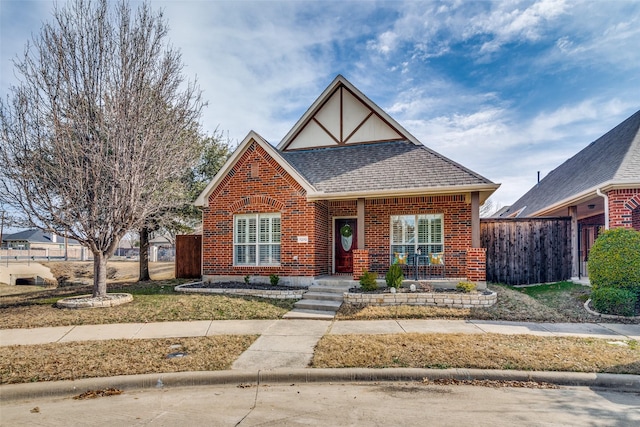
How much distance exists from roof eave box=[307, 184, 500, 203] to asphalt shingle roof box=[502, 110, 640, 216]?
3279mm

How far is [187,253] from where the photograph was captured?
15.5m

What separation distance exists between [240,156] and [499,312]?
9.26m

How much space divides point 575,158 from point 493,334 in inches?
600

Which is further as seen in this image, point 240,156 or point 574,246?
point 574,246

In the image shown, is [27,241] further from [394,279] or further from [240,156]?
[394,279]

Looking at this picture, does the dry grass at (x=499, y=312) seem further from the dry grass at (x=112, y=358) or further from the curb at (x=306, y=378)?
the curb at (x=306, y=378)

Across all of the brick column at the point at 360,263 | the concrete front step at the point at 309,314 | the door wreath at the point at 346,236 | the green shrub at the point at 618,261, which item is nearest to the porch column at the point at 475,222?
the green shrub at the point at 618,261

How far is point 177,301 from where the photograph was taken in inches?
388

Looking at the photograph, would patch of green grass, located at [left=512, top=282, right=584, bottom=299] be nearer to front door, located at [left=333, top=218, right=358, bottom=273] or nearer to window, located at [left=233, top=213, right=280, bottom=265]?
front door, located at [left=333, top=218, right=358, bottom=273]

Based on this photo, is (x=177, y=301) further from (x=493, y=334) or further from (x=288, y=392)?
(x=493, y=334)

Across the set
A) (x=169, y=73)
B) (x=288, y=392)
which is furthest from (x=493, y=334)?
(x=169, y=73)

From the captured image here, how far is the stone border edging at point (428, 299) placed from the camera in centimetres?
934

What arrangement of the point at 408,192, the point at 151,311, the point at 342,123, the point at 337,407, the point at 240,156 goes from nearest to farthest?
the point at 337,407 → the point at 151,311 → the point at 408,192 → the point at 240,156 → the point at 342,123

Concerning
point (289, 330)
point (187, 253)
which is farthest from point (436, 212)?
point (187, 253)
